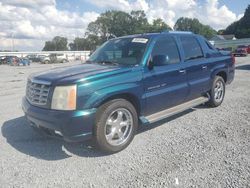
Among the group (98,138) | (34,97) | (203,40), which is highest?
(203,40)

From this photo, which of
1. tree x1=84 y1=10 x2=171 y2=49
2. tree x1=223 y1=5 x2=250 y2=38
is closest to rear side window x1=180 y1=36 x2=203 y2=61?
tree x1=223 y1=5 x2=250 y2=38

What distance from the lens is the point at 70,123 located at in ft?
13.0

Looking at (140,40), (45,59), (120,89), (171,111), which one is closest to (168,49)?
(140,40)

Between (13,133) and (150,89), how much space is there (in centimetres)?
279

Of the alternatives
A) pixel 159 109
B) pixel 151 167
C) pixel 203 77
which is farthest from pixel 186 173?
pixel 203 77

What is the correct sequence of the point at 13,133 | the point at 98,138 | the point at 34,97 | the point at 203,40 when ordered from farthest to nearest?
the point at 203,40
the point at 13,133
the point at 34,97
the point at 98,138

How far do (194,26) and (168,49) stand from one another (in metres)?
126

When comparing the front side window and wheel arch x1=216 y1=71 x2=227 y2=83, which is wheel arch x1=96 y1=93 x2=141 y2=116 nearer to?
the front side window

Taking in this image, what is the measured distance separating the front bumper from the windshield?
1383mm

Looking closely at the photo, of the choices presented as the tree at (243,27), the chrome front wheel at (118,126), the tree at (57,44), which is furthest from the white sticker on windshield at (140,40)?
the tree at (57,44)

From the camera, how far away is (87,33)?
11781cm

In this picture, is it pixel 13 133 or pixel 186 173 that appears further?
pixel 13 133

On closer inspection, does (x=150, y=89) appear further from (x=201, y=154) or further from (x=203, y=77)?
(x=203, y=77)

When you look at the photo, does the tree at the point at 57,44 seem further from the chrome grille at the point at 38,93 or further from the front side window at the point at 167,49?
the chrome grille at the point at 38,93
